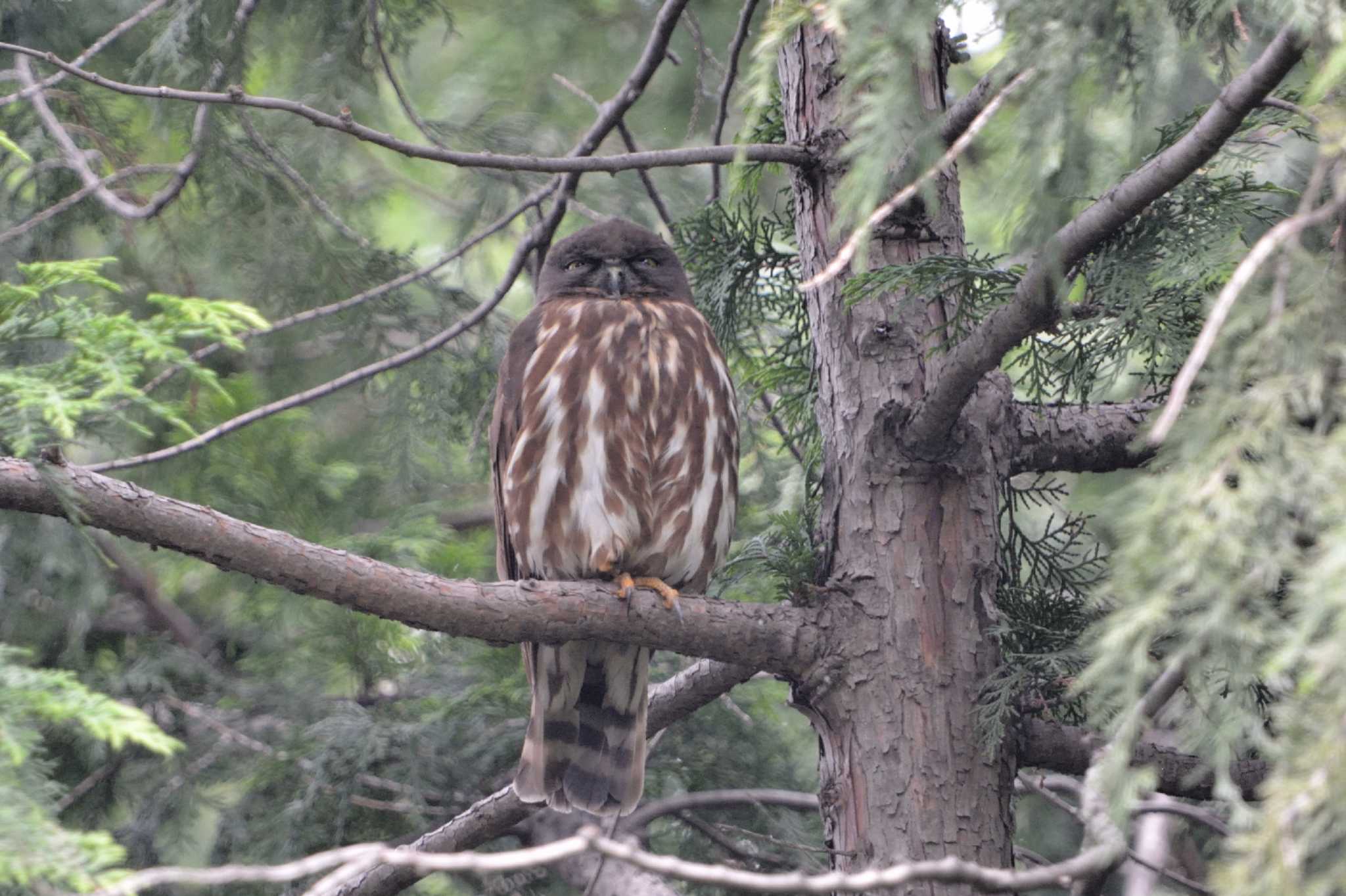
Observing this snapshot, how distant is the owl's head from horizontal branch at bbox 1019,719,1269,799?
1.90 meters

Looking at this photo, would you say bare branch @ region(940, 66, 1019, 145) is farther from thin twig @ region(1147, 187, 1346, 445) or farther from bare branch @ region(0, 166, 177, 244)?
bare branch @ region(0, 166, 177, 244)

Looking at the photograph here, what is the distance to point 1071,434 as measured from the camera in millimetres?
3229

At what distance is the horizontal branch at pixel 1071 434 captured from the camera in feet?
10.5

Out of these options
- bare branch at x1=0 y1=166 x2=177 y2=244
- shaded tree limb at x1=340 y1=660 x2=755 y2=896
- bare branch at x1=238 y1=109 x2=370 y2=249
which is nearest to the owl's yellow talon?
shaded tree limb at x1=340 y1=660 x2=755 y2=896

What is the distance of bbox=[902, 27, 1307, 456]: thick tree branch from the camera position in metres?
1.90

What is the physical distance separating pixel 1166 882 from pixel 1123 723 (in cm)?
242

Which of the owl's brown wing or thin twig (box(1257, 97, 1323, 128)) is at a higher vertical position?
thin twig (box(1257, 97, 1323, 128))

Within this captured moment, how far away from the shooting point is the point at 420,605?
8.87 ft

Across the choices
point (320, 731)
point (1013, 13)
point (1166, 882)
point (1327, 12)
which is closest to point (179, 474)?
point (320, 731)

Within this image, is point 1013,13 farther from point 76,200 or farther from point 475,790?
point 475,790

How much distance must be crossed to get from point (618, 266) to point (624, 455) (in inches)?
31.6

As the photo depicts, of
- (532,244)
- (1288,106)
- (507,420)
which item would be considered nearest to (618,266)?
(532,244)

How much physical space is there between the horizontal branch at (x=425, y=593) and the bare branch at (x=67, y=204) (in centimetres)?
189

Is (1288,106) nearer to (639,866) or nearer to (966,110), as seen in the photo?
(966,110)
